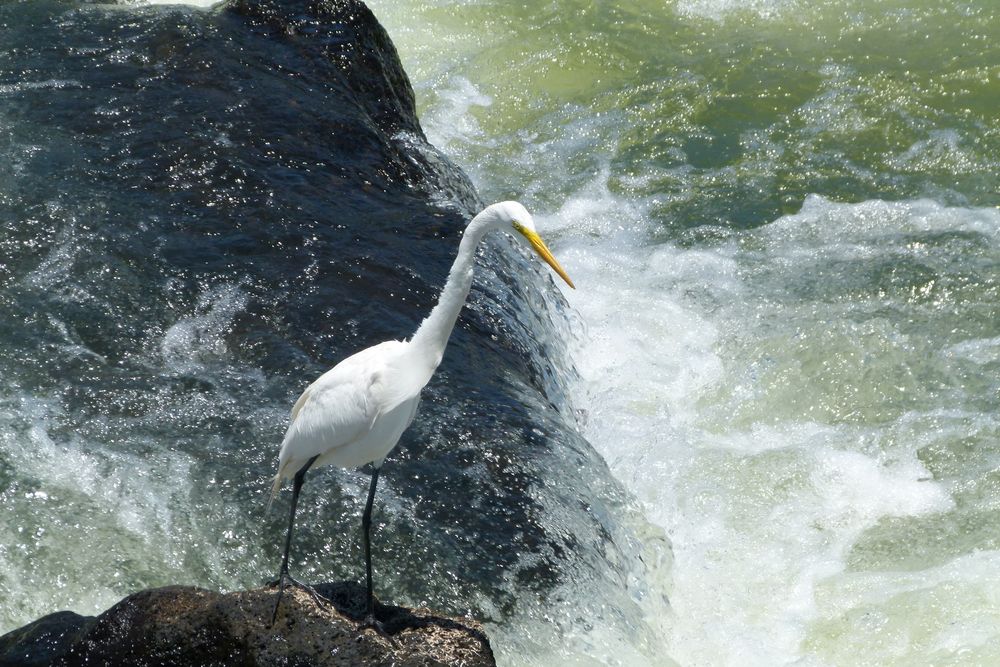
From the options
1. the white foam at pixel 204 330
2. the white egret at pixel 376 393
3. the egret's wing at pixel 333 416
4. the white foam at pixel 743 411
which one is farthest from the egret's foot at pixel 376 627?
the white foam at pixel 204 330

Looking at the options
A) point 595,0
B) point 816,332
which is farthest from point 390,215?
point 595,0

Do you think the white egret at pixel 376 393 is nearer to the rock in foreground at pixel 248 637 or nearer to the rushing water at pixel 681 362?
the rock in foreground at pixel 248 637

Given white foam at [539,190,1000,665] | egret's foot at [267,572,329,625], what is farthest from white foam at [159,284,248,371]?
white foam at [539,190,1000,665]

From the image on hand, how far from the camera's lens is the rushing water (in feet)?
14.2

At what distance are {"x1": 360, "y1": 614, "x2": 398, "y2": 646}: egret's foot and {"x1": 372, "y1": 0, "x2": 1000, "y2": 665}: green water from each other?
105cm

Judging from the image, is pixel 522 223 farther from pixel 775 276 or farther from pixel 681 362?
pixel 775 276

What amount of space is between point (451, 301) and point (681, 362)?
349 cm

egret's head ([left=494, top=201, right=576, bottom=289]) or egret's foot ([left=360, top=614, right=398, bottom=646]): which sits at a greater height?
egret's head ([left=494, top=201, right=576, bottom=289])

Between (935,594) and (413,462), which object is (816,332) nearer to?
(935,594)

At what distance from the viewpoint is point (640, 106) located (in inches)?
370

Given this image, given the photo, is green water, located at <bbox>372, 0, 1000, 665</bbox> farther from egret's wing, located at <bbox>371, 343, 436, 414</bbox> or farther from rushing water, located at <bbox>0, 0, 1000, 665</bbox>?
egret's wing, located at <bbox>371, 343, 436, 414</bbox>

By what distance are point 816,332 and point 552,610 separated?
3.12 m

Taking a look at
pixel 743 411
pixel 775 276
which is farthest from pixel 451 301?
pixel 775 276

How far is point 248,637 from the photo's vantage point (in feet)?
10.3
